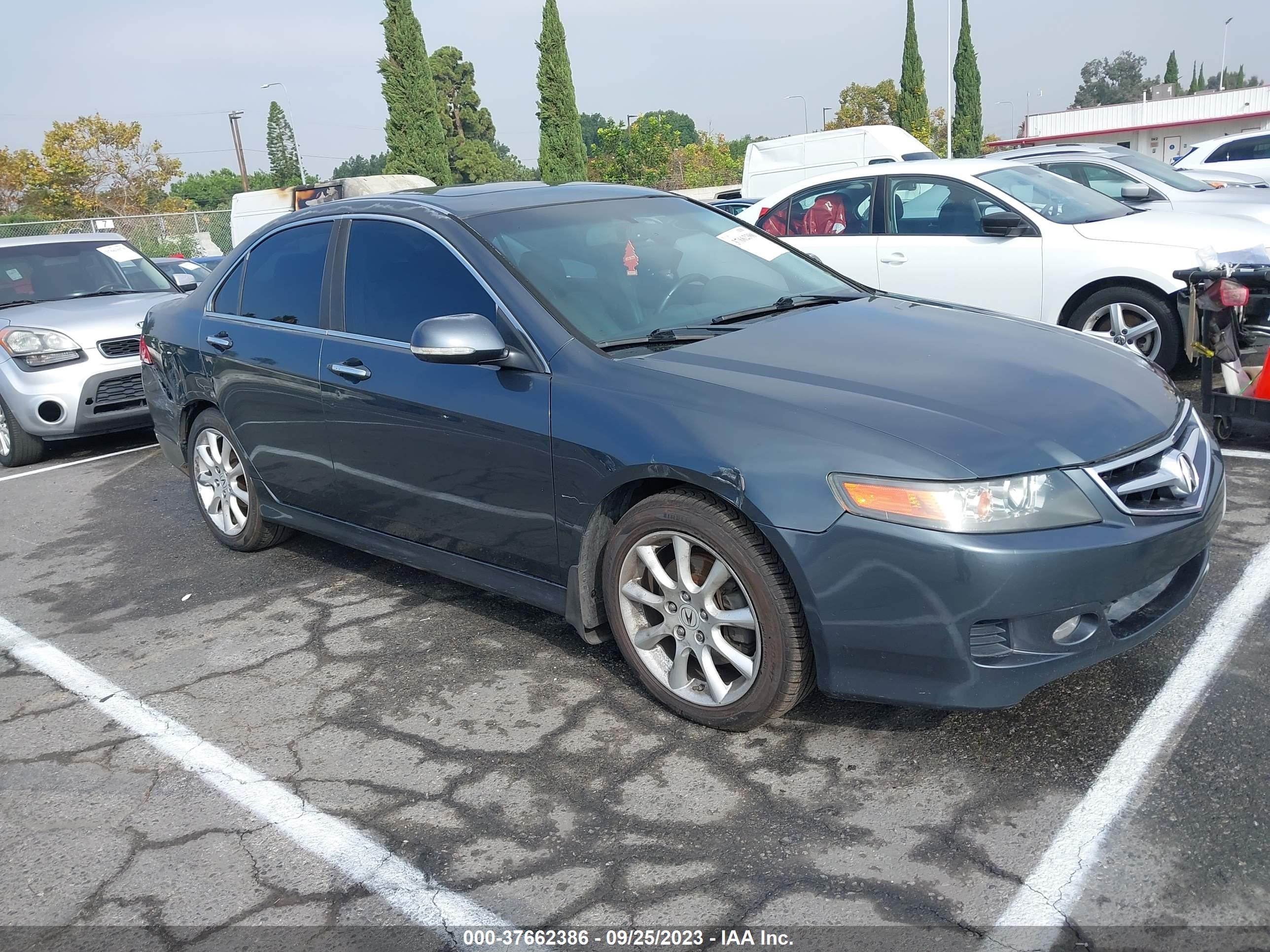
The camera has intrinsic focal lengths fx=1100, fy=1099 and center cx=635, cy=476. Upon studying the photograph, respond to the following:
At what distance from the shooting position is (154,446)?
866cm

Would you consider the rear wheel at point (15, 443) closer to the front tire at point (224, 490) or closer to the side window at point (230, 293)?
the front tire at point (224, 490)

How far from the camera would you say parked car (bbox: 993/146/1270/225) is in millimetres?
8914

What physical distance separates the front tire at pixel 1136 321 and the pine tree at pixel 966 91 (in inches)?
1996

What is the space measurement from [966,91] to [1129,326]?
53320 millimetres

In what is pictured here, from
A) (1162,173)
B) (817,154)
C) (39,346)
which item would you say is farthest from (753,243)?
(817,154)

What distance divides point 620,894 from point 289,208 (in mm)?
22815

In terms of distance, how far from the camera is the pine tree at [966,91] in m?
54.5

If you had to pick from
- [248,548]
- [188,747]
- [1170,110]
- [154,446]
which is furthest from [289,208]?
[1170,110]

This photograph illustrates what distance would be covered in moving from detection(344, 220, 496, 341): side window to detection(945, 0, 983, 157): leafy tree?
5461 cm

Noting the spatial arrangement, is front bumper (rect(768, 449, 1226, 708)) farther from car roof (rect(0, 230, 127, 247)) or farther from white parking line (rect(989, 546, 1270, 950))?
car roof (rect(0, 230, 127, 247))

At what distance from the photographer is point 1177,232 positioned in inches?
277

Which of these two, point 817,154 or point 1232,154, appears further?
point 817,154

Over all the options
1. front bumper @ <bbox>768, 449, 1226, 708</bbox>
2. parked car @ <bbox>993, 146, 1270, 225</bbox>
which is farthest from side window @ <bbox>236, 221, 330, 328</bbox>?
parked car @ <bbox>993, 146, 1270, 225</bbox>

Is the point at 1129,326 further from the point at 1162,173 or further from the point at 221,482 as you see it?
the point at 221,482
